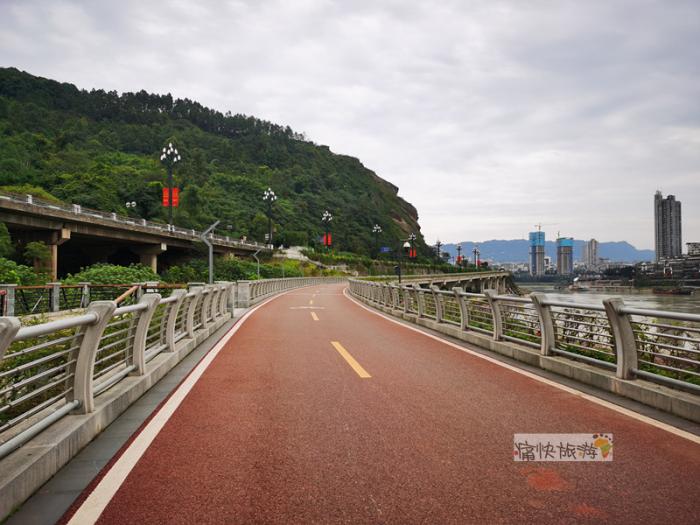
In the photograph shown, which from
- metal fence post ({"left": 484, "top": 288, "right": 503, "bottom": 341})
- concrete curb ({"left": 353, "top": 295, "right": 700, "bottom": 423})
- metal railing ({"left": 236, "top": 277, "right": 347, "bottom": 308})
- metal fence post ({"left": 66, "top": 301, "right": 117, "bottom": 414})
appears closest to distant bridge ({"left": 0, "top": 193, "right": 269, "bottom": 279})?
metal railing ({"left": 236, "top": 277, "right": 347, "bottom": 308})

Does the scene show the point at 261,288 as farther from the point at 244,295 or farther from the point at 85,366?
the point at 85,366

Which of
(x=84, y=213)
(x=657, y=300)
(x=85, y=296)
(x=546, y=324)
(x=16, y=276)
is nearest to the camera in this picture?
(x=546, y=324)

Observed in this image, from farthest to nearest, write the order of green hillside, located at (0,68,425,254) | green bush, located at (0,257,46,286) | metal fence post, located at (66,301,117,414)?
green hillside, located at (0,68,425,254), green bush, located at (0,257,46,286), metal fence post, located at (66,301,117,414)

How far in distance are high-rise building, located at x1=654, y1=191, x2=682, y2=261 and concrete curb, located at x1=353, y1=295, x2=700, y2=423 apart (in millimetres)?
203623

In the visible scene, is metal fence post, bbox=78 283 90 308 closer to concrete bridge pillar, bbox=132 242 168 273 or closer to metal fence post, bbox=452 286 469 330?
metal fence post, bbox=452 286 469 330

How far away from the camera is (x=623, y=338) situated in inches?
239

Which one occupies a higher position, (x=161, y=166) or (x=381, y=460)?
(x=161, y=166)

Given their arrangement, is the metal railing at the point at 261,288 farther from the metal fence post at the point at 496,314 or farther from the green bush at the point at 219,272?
the metal fence post at the point at 496,314

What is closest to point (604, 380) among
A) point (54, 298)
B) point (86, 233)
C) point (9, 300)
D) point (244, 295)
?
point (9, 300)

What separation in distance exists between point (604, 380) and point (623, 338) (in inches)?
25.4

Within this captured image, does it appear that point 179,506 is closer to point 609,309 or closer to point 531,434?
point 531,434

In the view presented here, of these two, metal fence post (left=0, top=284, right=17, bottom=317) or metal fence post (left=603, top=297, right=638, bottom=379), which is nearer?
metal fence post (left=603, top=297, right=638, bottom=379)

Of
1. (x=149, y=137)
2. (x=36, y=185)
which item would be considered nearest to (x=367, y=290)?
(x=36, y=185)

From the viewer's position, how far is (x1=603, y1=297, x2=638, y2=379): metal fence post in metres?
6.00
